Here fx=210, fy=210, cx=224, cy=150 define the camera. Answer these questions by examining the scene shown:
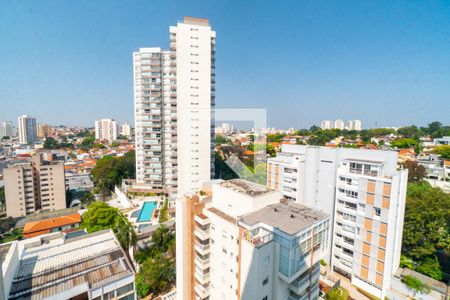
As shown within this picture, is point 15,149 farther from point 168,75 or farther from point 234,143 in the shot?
point 234,143

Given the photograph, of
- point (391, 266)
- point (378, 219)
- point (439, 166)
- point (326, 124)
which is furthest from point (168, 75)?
point (326, 124)

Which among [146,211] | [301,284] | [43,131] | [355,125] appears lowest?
[146,211]

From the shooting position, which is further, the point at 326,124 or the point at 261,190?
the point at 326,124

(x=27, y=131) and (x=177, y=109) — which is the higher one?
(x=177, y=109)

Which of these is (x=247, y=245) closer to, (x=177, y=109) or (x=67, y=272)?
(x=67, y=272)

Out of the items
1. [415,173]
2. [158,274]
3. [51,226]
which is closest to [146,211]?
[51,226]

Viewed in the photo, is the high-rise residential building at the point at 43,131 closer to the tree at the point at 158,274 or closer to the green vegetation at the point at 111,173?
the green vegetation at the point at 111,173

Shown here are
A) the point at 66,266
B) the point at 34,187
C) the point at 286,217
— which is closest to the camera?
the point at 286,217
